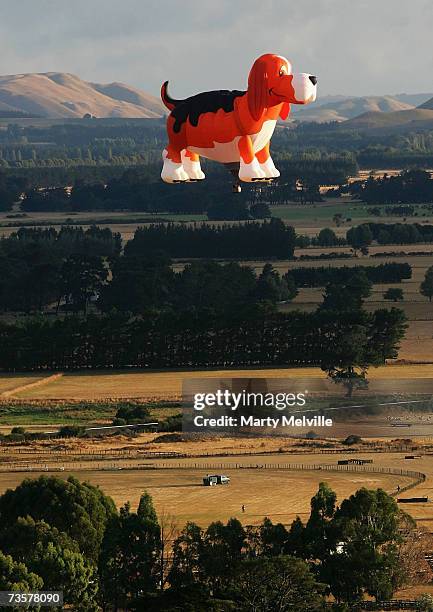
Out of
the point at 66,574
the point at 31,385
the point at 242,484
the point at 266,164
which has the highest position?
the point at 31,385

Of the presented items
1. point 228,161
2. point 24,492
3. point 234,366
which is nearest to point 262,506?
point 24,492

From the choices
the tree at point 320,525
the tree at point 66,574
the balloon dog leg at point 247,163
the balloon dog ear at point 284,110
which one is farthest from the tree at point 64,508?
the balloon dog ear at point 284,110

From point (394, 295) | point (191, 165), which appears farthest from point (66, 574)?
point (394, 295)

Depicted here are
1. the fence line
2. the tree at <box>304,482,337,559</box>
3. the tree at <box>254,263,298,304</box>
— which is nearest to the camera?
the tree at <box>304,482,337,559</box>

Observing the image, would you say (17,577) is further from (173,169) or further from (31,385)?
(31,385)

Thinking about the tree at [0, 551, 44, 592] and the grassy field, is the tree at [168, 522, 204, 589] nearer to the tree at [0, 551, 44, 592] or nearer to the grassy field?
the tree at [0, 551, 44, 592]

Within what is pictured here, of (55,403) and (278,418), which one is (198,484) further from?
(55,403)

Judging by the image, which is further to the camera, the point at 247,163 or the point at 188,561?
the point at 188,561

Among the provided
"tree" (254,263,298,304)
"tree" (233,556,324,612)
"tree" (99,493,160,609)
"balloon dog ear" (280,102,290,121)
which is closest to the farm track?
"tree" (254,263,298,304)
